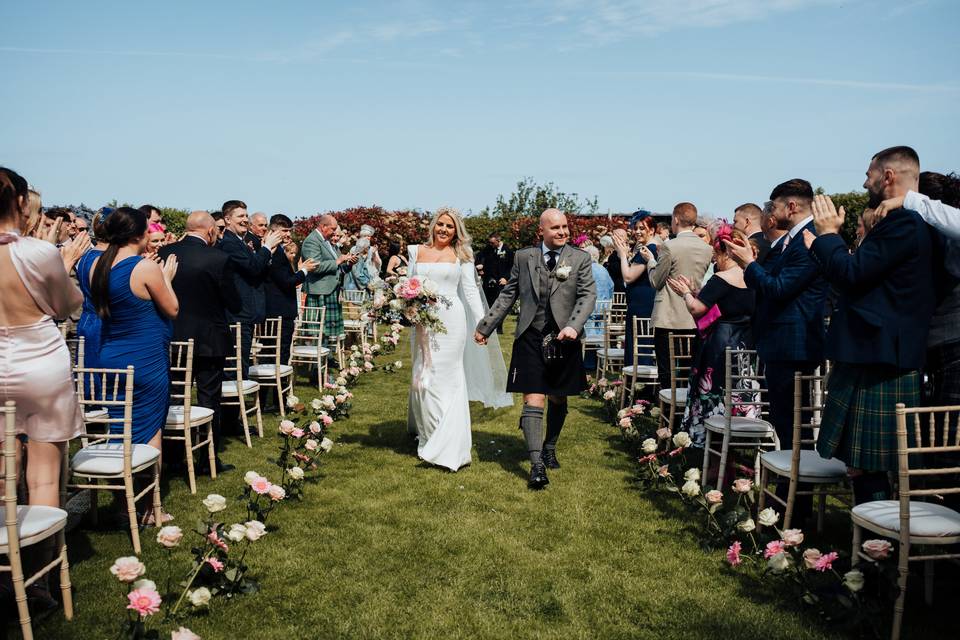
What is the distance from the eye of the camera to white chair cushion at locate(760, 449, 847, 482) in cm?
435

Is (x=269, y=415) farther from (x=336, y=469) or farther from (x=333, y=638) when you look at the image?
(x=333, y=638)

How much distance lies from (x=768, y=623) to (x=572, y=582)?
44.1 inches

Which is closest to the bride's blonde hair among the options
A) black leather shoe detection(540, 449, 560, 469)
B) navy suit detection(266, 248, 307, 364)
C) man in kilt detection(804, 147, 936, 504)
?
black leather shoe detection(540, 449, 560, 469)

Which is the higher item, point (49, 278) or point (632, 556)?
point (49, 278)

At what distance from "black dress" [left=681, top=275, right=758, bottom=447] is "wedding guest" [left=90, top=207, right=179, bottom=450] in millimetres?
4120

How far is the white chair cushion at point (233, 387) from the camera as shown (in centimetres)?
721

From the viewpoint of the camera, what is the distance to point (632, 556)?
474 cm

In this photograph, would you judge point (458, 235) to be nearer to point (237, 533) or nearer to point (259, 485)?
point (259, 485)

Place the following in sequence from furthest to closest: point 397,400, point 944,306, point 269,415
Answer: point 397,400 → point 269,415 → point 944,306

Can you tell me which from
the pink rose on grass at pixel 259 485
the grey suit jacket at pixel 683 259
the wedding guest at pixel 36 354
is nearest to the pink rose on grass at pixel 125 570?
Answer: the wedding guest at pixel 36 354

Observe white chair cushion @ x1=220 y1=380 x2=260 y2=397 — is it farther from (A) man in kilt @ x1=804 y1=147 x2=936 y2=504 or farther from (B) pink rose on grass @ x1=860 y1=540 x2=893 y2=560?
(B) pink rose on grass @ x1=860 y1=540 x2=893 y2=560

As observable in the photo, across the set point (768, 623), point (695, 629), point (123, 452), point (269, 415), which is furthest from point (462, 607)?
point (269, 415)

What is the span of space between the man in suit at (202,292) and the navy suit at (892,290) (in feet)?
16.0

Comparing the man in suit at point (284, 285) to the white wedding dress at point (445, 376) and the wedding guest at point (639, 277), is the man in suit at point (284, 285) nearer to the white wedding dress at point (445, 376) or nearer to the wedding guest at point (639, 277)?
the white wedding dress at point (445, 376)
